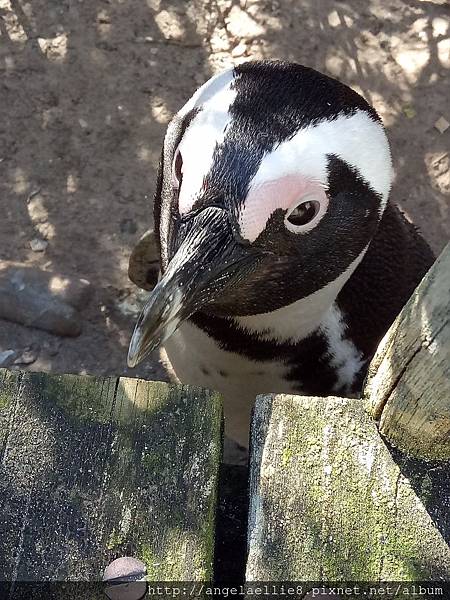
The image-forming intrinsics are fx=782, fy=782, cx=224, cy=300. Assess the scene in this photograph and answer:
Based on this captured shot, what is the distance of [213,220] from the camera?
1.12 metres

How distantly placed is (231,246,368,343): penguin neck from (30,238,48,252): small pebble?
48.7 inches

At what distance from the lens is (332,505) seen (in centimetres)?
85

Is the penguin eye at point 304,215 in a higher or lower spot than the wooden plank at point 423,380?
higher

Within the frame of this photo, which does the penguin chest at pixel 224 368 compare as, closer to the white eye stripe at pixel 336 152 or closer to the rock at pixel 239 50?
the white eye stripe at pixel 336 152

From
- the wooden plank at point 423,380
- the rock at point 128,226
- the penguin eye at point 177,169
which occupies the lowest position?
the wooden plank at point 423,380

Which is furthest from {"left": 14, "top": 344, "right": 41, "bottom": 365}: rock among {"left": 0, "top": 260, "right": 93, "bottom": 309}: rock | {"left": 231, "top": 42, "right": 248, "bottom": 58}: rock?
{"left": 231, "top": 42, "right": 248, "bottom": 58}: rock

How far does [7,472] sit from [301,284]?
25.8 inches

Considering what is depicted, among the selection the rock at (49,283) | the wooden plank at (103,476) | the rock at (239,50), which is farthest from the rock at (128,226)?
the wooden plank at (103,476)

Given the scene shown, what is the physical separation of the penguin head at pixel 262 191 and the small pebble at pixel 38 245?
1281mm

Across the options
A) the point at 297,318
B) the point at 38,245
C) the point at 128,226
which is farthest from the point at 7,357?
the point at 297,318

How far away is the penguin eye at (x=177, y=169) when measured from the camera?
47.0 inches

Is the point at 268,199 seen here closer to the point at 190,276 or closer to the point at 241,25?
the point at 190,276

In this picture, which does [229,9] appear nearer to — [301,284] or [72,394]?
[301,284]

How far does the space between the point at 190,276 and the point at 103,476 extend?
345mm
